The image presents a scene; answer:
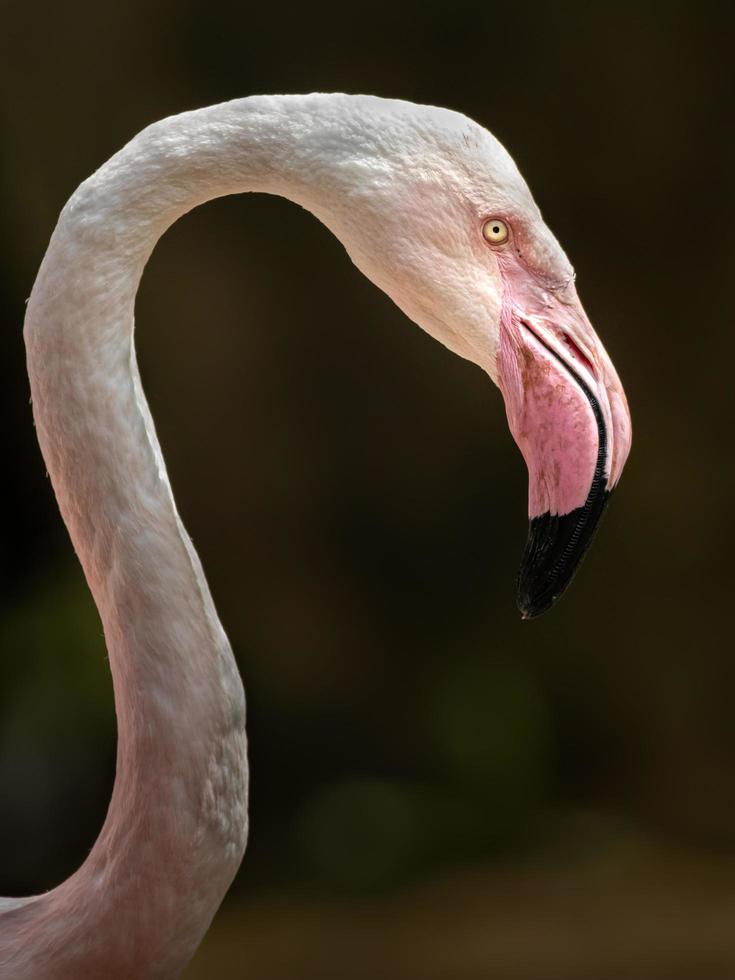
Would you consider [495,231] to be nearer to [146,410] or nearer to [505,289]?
[505,289]

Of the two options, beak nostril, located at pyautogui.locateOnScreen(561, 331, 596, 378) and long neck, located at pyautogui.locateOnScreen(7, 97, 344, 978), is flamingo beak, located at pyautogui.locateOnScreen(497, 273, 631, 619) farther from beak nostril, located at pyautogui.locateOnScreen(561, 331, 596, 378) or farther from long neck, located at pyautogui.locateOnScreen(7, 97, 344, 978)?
long neck, located at pyautogui.locateOnScreen(7, 97, 344, 978)

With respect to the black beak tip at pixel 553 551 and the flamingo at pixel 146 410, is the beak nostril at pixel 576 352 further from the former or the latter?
the black beak tip at pixel 553 551

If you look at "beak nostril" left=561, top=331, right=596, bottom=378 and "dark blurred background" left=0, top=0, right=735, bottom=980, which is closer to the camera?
"beak nostril" left=561, top=331, right=596, bottom=378

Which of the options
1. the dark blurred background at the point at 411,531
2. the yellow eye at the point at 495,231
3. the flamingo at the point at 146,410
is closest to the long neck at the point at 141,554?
the flamingo at the point at 146,410

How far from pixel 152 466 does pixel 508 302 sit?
14.6 inches

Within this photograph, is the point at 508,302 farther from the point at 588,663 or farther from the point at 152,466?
the point at 588,663

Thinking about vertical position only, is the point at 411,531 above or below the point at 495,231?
below

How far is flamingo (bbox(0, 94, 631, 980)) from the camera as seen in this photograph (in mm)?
1150

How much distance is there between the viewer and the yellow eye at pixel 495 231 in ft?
3.84

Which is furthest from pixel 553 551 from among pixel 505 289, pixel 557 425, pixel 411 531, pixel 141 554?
pixel 411 531

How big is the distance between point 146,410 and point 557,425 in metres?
0.39

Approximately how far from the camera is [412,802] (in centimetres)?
320

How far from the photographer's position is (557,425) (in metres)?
1.14

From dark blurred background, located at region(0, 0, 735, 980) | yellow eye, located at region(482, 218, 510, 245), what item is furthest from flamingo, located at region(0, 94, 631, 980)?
dark blurred background, located at region(0, 0, 735, 980)
